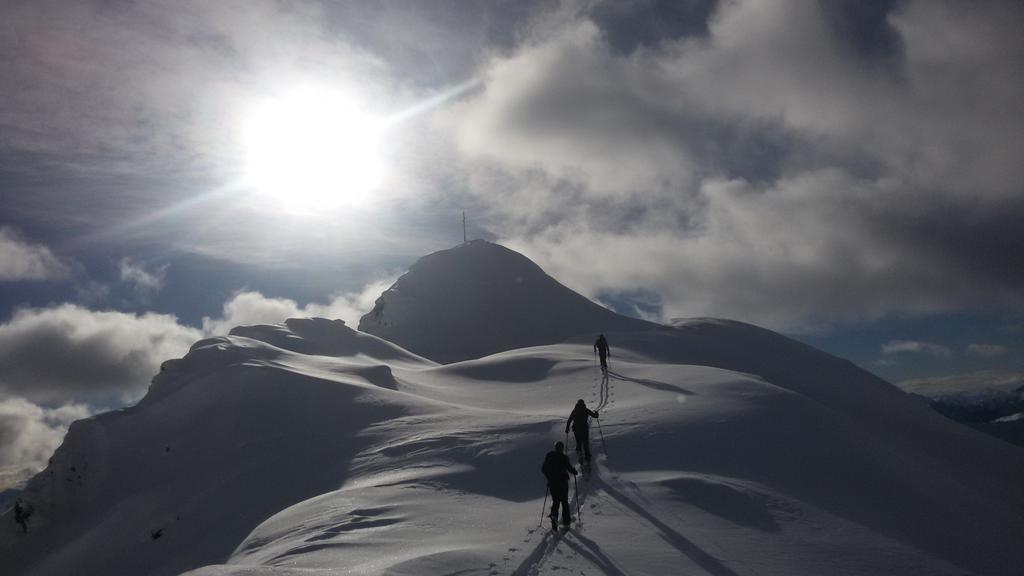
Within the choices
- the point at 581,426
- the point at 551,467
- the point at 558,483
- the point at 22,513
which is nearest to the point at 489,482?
the point at 581,426

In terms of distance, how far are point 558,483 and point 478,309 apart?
101 m

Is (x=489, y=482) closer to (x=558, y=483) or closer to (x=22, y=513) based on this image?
(x=558, y=483)

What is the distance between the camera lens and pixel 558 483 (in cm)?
1232

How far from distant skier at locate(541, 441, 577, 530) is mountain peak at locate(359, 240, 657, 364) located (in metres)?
82.5

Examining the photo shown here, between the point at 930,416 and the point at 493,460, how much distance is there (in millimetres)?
44640

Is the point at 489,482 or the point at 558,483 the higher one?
the point at 558,483

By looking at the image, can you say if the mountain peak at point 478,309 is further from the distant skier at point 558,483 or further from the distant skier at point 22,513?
the distant skier at point 558,483

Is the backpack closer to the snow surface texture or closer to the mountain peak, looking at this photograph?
the snow surface texture

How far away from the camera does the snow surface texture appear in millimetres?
11781

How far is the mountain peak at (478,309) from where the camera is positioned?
4045 inches

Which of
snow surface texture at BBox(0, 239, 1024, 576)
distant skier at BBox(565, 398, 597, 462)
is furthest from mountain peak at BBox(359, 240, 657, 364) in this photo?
distant skier at BBox(565, 398, 597, 462)

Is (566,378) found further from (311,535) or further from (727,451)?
(311,535)

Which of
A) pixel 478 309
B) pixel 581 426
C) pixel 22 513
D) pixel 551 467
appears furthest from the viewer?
pixel 478 309

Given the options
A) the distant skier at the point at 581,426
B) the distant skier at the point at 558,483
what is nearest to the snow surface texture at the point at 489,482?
the distant skier at the point at 558,483
